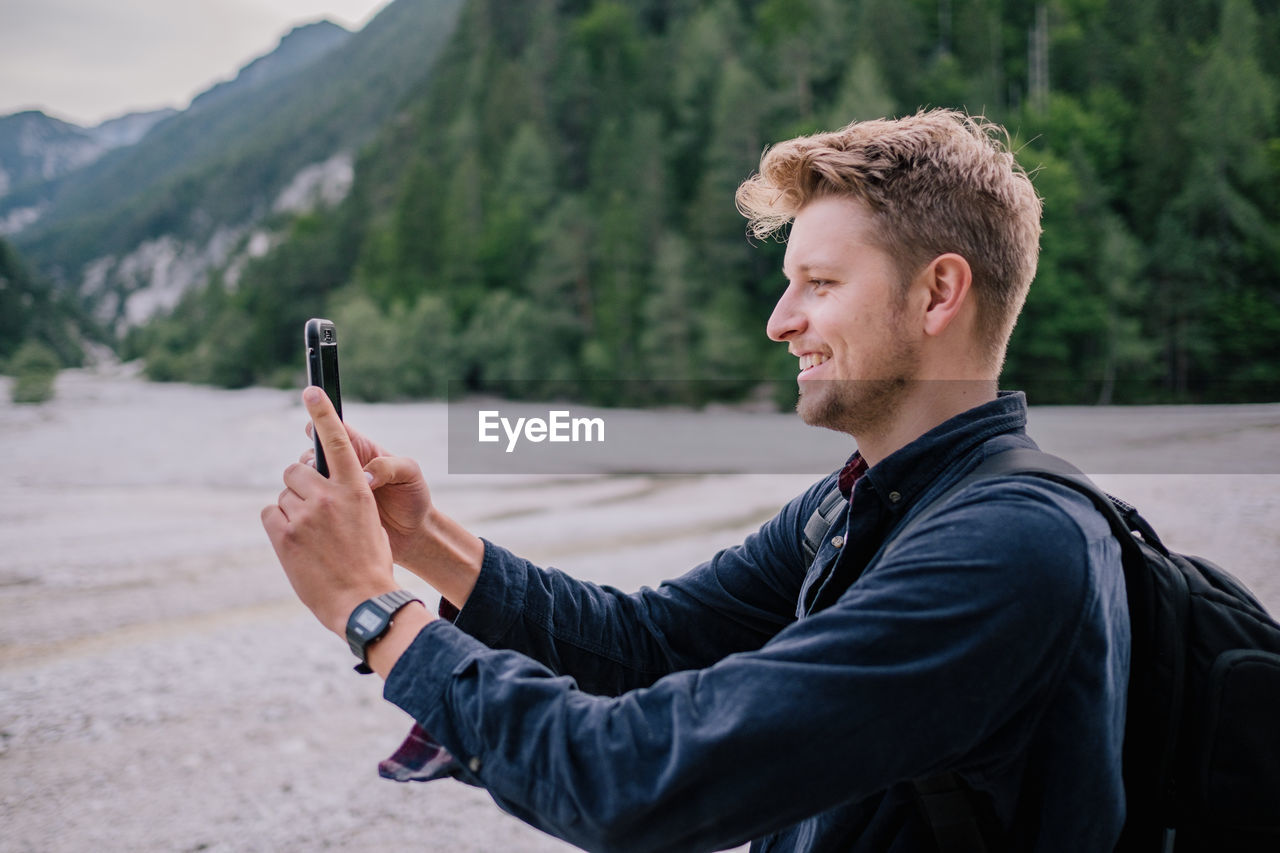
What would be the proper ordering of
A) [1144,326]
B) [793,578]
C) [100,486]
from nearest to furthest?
1. [793,578]
2. [100,486]
3. [1144,326]

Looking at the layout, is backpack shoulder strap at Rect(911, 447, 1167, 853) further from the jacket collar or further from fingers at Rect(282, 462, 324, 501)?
fingers at Rect(282, 462, 324, 501)

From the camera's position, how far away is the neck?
146 centimetres

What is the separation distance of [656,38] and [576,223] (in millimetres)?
15575

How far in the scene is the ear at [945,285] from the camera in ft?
4.72

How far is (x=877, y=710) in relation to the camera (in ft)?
3.34

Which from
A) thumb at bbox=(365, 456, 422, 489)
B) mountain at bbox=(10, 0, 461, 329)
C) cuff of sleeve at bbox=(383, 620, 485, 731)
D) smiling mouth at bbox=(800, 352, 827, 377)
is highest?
mountain at bbox=(10, 0, 461, 329)

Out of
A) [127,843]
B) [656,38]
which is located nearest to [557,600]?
[127,843]

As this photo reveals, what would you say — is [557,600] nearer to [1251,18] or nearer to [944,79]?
[944,79]

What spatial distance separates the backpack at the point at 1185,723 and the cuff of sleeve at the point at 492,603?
79 cm

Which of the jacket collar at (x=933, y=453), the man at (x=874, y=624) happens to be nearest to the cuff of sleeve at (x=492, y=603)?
the man at (x=874, y=624)

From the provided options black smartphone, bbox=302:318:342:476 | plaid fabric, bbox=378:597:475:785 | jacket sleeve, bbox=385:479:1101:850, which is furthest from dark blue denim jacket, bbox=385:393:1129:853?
black smartphone, bbox=302:318:342:476

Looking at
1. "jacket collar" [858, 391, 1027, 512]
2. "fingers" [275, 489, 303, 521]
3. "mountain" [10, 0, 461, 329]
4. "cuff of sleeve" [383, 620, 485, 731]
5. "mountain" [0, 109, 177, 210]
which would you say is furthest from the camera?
"mountain" [10, 0, 461, 329]

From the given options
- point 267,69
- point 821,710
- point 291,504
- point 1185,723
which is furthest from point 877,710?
point 267,69

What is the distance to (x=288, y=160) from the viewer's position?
100562 millimetres
